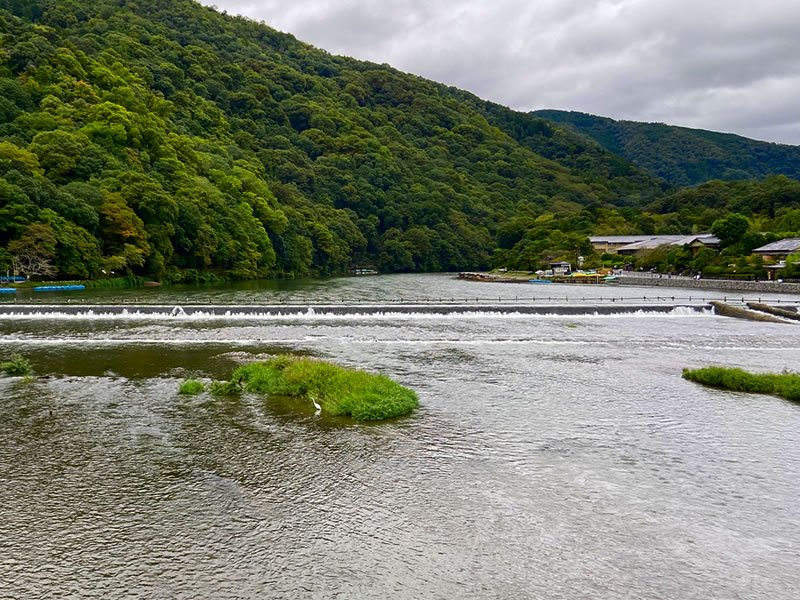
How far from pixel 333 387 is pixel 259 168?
90.5 metres

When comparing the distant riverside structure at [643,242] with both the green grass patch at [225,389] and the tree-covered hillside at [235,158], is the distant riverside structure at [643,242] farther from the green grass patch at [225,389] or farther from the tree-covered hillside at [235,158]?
the green grass patch at [225,389]

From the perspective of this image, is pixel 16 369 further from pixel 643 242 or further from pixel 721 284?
pixel 643 242

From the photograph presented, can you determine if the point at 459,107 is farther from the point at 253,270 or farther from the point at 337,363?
the point at 337,363

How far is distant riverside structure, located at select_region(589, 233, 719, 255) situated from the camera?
2731 inches

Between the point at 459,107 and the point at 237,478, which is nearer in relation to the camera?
the point at 237,478

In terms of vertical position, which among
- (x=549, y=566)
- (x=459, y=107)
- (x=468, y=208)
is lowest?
(x=549, y=566)

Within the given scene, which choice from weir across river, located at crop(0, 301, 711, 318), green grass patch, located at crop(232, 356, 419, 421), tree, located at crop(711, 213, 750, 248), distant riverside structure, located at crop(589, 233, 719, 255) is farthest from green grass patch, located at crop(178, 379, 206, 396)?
distant riverside structure, located at crop(589, 233, 719, 255)

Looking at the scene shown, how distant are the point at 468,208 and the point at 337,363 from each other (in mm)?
116675

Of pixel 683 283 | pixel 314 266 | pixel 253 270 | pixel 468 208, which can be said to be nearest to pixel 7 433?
pixel 683 283

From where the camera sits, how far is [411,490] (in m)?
8.98

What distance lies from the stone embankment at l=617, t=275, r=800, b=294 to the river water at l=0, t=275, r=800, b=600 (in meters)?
37.4

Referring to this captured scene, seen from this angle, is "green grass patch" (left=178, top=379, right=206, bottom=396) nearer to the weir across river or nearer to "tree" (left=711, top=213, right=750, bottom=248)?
the weir across river

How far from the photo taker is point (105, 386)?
16.0m

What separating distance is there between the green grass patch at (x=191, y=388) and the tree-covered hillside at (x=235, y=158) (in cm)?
3946
